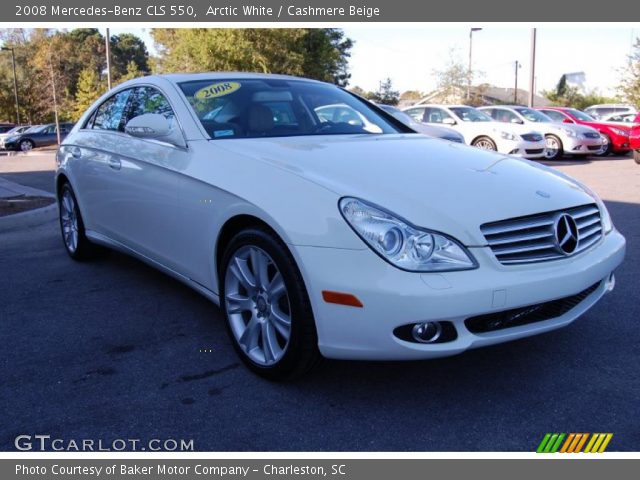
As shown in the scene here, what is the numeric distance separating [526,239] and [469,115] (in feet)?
47.4

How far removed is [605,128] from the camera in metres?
19.2

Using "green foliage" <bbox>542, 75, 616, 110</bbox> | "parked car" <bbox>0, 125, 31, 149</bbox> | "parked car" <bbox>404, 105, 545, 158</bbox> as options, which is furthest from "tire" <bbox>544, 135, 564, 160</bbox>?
"green foliage" <bbox>542, 75, 616, 110</bbox>

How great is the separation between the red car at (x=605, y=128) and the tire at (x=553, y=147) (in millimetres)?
1900

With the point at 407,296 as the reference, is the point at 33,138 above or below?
below

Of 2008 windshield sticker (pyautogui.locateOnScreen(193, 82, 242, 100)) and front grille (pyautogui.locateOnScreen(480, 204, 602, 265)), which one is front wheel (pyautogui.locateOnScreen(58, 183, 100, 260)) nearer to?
2008 windshield sticker (pyautogui.locateOnScreen(193, 82, 242, 100))

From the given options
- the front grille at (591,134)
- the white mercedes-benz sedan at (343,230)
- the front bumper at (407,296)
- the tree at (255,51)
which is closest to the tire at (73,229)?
the white mercedes-benz sedan at (343,230)

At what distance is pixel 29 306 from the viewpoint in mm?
4434

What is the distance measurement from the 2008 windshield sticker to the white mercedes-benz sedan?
1 centimetres

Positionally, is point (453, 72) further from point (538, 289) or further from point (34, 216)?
point (538, 289)

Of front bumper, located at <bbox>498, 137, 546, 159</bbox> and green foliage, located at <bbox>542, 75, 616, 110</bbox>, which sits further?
green foliage, located at <bbox>542, 75, 616, 110</bbox>

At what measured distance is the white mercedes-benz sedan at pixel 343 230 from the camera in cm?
265

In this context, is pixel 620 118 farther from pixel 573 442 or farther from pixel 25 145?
pixel 25 145

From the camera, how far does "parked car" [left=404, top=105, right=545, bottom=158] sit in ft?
51.1

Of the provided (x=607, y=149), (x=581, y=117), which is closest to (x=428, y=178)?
(x=607, y=149)
